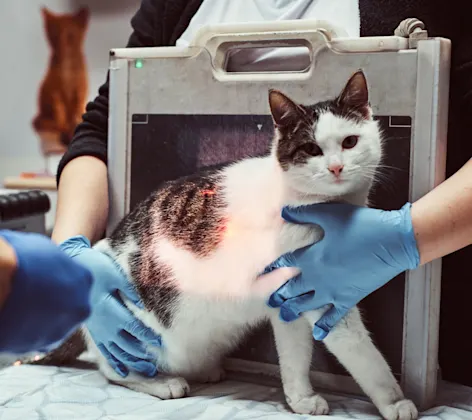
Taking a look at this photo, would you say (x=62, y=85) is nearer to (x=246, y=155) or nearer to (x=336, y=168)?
(x=246, y=155)

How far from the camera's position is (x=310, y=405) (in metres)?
0.69

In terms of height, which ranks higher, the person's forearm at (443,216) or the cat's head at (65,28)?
the cat's head at (65,28)

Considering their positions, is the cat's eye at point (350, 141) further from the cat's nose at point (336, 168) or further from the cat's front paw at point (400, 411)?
the cat's front paw at point (400, 411)

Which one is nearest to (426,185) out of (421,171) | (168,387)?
(421,171)

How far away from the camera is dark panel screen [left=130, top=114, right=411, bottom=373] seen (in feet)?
2.17

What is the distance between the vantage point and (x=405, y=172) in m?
0.66

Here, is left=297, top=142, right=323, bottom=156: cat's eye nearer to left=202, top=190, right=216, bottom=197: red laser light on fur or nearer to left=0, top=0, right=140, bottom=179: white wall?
left=202, top=190, right=216, bottom=197: red laser light on fur

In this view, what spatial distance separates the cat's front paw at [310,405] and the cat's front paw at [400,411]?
0.22 feet

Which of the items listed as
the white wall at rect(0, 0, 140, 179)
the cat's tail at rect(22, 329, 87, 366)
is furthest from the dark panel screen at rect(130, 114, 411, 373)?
the white wall at rect(0, 0, 140, 179)

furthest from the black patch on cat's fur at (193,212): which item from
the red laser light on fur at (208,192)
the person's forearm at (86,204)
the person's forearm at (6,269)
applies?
the person's forearm at (6,269)

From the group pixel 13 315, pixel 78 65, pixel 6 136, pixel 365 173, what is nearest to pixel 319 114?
pixel 365 173

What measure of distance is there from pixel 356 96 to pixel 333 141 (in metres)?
0.05

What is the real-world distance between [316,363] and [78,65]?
128 centimetres

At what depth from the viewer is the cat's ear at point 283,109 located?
0.66 meters
